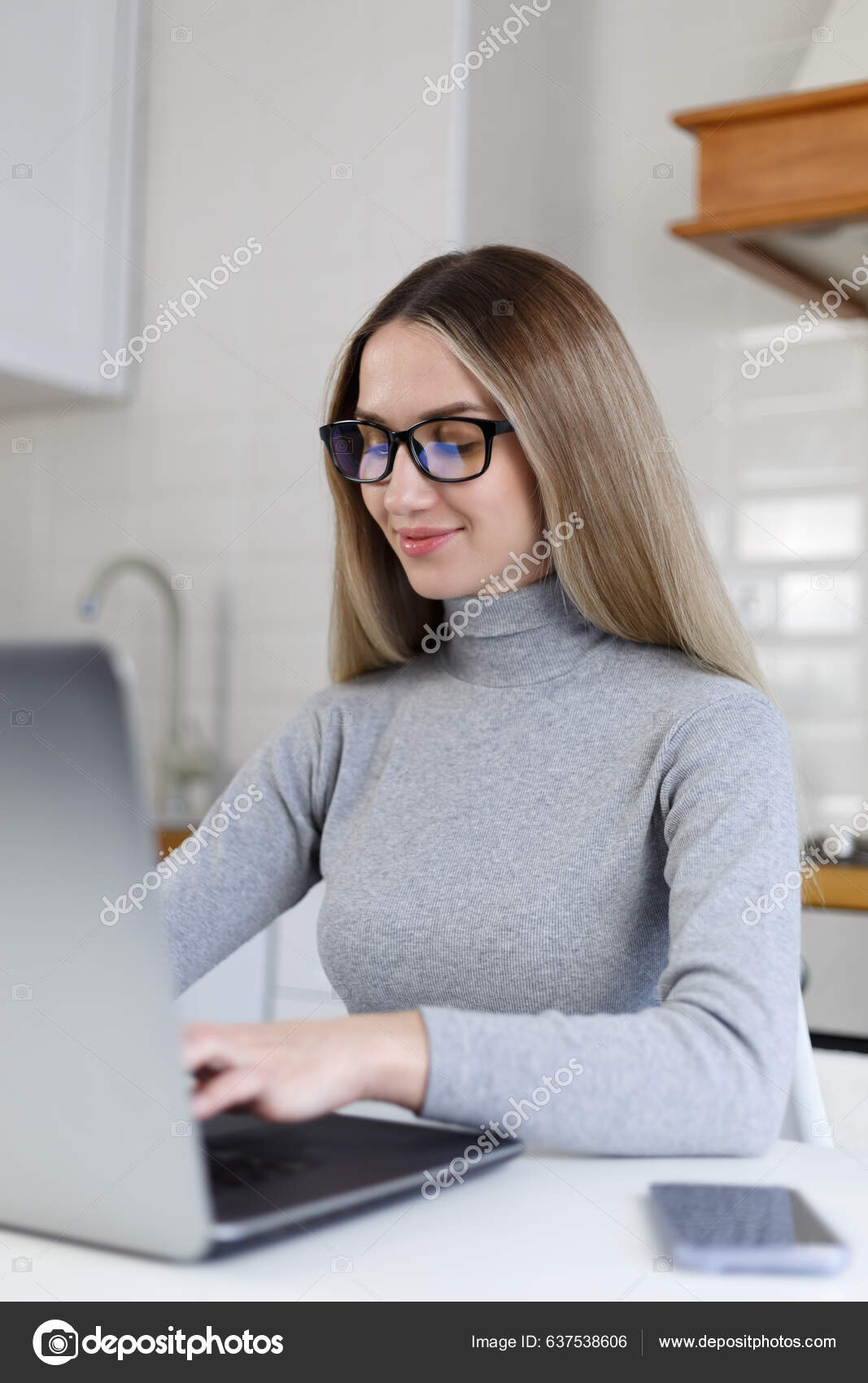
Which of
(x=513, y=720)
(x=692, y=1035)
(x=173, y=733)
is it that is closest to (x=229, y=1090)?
(x=692, y=1035)

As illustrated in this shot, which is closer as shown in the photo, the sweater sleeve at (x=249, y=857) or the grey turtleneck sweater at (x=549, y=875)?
the grey turtleneck sweater at (x=549, y=875)

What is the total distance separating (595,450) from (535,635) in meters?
0.17

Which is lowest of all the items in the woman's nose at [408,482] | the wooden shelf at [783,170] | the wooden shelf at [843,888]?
the wooden shelf at [843,888]

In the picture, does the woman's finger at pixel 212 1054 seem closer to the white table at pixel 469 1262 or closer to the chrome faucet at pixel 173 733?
the white table at pixel 469 1262

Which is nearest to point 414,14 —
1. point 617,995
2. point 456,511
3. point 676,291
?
point 676,291

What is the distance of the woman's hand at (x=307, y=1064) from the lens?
0.62m

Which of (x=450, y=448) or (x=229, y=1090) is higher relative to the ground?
(x=450, y=448)

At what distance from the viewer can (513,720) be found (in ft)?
3.86

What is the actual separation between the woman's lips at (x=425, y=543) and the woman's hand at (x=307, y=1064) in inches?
21.2

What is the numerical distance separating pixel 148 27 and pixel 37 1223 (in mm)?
2965

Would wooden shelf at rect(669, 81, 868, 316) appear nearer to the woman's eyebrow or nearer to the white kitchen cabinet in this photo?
the woman's eyebrow

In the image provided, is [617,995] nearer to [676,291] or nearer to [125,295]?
[676,291]
